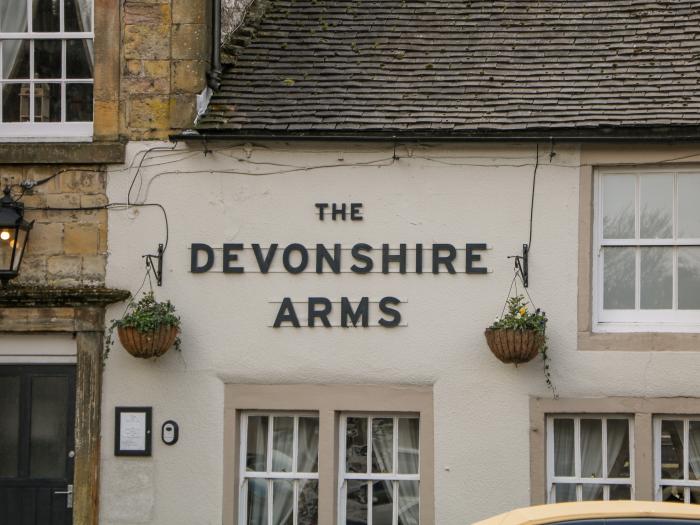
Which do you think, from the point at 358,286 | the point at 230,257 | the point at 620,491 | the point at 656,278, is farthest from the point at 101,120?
the point at 620,491

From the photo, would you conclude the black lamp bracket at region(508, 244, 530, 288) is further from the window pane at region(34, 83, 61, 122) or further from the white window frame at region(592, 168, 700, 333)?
the window pane at region(34, 83, 61, 122)

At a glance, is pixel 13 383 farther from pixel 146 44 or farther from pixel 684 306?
pixel 684 306

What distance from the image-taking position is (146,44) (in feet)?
38.7

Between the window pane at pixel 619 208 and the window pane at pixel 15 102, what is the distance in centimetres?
556

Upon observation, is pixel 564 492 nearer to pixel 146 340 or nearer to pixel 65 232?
pixel 146 340

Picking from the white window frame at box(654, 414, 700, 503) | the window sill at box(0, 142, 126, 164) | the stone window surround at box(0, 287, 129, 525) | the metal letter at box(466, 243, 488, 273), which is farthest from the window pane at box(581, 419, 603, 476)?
the window sill at box(0, 142, 126, 164)

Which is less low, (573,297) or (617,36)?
(617,36)

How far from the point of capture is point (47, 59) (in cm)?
1205

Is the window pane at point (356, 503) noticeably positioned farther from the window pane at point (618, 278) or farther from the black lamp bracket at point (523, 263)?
the window pane at point (618, 278)

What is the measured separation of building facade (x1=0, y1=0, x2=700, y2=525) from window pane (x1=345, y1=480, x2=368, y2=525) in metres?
0.02

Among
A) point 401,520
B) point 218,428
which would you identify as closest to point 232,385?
point 218,428

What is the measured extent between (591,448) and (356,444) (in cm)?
215

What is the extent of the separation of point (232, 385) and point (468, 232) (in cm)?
258

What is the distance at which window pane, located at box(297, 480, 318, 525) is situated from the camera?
11.5m
